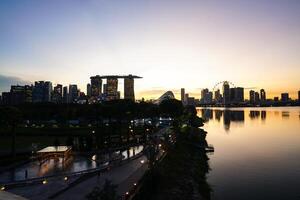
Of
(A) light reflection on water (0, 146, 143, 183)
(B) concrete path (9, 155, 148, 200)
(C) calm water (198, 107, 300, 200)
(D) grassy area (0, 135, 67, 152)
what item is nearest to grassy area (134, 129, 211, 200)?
(B) concrete path (9, 155, 148, 200)

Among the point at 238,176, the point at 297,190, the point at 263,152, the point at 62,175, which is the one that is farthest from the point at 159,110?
the point at 62,175

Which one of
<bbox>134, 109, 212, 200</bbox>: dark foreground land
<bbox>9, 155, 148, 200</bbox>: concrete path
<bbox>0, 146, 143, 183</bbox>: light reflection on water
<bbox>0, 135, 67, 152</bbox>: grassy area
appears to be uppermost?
<bbox>0, 135, 67, 152</bbox>: grassy area

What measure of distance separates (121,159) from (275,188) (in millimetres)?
22197

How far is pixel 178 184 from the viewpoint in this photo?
3666 centimetres

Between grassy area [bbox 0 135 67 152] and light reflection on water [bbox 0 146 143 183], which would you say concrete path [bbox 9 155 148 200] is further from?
grassy area [bbox 0 135 67 152]

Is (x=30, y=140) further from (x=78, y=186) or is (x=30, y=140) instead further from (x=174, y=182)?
(x=78, y=186)

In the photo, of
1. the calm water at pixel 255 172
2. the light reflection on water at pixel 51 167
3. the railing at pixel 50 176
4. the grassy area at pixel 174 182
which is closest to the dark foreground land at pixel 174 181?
the grassy area at pixel 174 182

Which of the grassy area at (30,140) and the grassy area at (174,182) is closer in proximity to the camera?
the grassy area at (174,182)

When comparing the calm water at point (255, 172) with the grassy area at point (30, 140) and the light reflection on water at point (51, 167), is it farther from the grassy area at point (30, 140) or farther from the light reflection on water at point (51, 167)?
the grassy area at point (30, 140)

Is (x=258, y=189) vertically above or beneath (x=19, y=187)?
beneath

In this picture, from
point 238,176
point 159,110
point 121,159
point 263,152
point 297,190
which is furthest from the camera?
point 159,110

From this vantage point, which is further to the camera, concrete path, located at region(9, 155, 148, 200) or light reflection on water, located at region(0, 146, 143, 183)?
light reflection on water, located at region(0, 146, 143, 183)

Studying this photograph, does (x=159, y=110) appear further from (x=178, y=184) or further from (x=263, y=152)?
(x=178, y=184)

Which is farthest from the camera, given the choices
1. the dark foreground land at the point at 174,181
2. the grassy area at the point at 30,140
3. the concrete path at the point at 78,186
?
the grassy area at the point at 30,140
